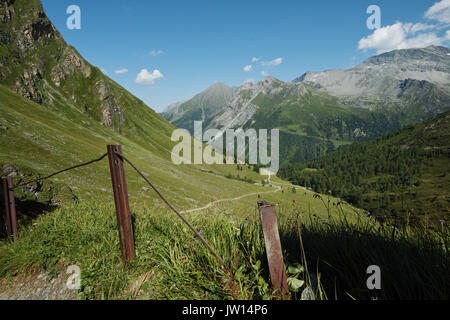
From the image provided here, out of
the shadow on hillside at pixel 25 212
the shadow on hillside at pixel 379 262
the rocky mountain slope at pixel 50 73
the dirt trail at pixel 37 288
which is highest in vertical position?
the rocky mountain slope at pixel 50 73

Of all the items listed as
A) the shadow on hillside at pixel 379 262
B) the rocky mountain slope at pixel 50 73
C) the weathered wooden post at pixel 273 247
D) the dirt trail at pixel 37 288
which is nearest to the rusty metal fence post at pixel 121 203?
the dirt trail at pixel 37 288

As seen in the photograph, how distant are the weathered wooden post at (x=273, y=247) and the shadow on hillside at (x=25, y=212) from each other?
315 inches

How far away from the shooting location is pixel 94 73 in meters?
136

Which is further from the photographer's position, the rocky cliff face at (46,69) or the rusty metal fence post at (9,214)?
the rocky cliff face at (46,69)

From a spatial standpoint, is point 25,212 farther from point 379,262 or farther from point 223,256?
point 379,262

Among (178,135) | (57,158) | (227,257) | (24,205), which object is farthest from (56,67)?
(227,257)

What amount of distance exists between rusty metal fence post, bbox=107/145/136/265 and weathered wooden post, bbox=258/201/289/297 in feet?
10.9

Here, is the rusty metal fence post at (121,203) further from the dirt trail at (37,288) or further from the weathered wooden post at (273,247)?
the weathered wooden post at (273,247)

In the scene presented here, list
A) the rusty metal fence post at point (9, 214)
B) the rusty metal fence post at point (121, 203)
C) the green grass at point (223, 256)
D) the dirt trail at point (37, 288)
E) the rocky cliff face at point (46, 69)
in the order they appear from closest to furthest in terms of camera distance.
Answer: the green grass at point (223, 256), the dirt trail at point (37, 288), the rusty metal fence post at point (121, 203), the rusty metal fence post at point (9, 214), the rocky cliff face at point (46, 69)

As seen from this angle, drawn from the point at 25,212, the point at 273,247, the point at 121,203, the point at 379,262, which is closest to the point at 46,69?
the point at 25,212

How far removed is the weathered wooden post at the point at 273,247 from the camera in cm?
350

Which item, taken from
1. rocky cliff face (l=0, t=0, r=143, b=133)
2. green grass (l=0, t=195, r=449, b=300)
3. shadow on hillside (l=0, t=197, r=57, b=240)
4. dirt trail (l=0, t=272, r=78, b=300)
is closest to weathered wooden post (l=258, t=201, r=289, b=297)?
green grass (l=0, t=195, r=449, b=300)

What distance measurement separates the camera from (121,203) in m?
5.32

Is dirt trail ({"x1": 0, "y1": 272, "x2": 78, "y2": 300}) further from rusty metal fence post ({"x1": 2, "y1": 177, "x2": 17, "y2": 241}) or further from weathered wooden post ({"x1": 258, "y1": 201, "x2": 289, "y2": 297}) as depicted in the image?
weathered wooden post ({"x1": 258, "y1": 201, "x2": 289, "y2": 297})
